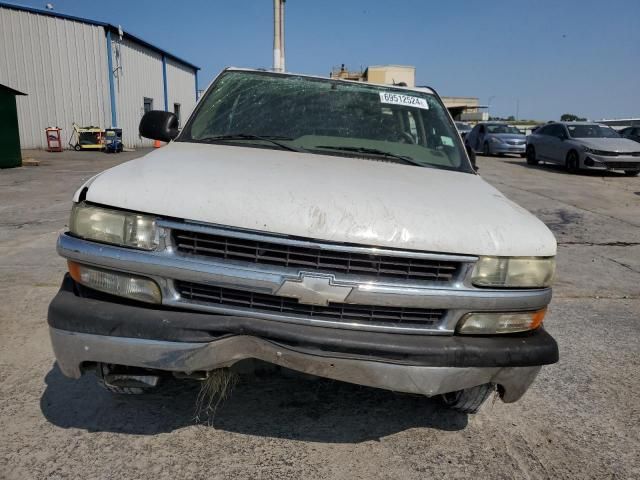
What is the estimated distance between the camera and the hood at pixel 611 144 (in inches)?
575

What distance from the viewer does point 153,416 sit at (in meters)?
2.59

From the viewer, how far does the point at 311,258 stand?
203 cm

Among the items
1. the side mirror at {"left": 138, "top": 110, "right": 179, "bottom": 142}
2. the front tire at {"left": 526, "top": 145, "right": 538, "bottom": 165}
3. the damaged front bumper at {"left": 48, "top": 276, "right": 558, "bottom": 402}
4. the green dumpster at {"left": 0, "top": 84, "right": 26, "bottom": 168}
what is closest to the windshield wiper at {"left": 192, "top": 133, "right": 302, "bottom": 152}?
the side mirror at {"left": 138, "top": 110, "right": 179, "bottom": 142}

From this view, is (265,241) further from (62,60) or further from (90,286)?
(62,60)

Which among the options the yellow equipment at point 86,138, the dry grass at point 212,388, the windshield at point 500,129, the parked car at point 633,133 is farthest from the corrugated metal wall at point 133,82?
the dry grass at point 212,388

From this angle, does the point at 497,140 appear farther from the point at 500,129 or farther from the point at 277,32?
the point at 277,32

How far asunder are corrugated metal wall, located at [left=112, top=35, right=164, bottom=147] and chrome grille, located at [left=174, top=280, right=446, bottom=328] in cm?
2067

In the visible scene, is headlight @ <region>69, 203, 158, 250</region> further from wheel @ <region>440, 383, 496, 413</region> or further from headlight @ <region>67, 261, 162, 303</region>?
wheel @ <region>440, 383, 496, 413</region>

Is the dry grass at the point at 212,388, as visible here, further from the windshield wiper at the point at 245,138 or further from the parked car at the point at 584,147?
the parked car at the point at 584,147

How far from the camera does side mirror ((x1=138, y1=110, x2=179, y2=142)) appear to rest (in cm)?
353

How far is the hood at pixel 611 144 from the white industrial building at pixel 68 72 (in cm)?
1229

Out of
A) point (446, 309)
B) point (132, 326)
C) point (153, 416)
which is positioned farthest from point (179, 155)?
point (446, 309)

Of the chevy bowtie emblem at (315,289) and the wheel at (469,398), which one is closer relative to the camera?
the chevy bowtie emblem at (315,289)

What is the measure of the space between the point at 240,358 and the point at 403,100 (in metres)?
2.37
